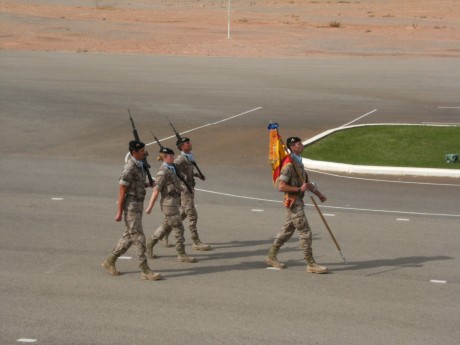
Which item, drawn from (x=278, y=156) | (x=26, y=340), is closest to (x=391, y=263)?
(x=278, y=156)

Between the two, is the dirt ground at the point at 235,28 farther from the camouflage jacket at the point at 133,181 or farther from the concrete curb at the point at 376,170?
the camouflage jacket at the point at 133,181

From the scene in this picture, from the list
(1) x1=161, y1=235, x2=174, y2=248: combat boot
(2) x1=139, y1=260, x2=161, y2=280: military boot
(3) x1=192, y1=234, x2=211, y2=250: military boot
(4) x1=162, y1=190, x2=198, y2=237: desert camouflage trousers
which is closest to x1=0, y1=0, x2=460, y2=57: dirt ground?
(1) x1=161, y1=235, x2=174, y2=248: combat boot

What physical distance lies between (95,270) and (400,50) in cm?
4338

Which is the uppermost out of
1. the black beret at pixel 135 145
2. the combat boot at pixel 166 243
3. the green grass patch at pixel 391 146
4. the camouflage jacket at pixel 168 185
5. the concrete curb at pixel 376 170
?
the black beret at pixel 135 145

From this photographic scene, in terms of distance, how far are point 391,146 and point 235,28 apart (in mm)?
41431

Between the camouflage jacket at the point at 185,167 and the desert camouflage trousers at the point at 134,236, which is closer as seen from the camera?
the desert camouflage trousers at the point at 134,236

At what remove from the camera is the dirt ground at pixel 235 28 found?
5438 centimetres

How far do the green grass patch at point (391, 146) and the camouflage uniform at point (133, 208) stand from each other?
10.5 metres

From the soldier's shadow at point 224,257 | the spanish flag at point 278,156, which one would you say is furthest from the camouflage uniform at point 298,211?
the soldier's shadow at point 224,257

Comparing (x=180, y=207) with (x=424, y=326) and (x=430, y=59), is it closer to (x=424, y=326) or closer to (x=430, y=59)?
(x=424, y=326)

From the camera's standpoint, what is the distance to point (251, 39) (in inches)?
2297

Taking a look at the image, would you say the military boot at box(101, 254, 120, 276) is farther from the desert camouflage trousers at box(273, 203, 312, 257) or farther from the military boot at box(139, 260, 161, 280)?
the desert camouflage trousers at box(273, 203, 312, 257)

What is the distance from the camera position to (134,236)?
13.1 metres


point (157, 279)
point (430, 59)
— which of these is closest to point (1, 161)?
point (157, 279)
